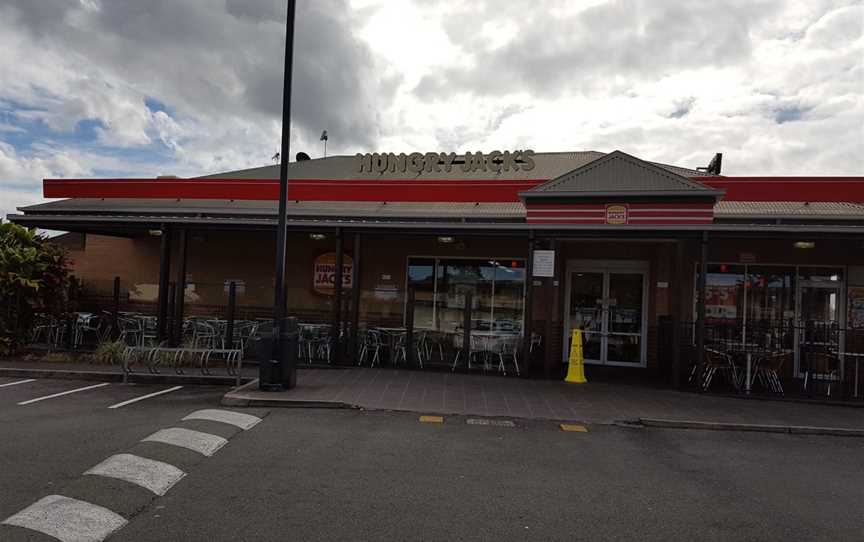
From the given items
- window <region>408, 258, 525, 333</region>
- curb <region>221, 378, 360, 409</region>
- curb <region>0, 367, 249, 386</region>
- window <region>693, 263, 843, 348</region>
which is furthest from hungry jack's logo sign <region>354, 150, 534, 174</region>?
Answer: curb <region>221, 378, 360, 409</region>

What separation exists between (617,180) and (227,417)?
8.62 meters

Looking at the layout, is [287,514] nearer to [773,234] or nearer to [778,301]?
[773,234]

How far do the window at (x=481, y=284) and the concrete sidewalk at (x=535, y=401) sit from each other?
2.87 meters

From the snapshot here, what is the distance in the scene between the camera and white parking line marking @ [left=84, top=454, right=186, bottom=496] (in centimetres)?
530

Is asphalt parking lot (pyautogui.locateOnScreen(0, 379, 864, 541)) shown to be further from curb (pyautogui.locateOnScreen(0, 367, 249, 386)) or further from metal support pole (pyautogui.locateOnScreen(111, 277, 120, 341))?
metal support pole (pyautogui.locateOnScreen(111, 277, 120, 341))

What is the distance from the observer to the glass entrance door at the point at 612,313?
14180mm

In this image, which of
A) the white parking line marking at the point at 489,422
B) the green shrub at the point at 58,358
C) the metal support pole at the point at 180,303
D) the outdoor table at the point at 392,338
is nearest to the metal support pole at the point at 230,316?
the metal support pole at the point at 180,303

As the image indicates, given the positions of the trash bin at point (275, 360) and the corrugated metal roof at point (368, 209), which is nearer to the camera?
the trash bin at point (275, 360)

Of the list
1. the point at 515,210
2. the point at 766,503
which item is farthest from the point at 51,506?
the point at 515,210

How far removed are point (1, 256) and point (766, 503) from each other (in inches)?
550

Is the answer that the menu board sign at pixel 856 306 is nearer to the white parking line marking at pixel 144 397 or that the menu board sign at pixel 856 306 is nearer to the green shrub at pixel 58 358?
the white parking line marking at pixel 144 397

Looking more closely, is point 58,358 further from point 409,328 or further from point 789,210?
point 789,210

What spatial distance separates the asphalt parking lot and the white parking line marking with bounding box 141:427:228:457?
0.43ft

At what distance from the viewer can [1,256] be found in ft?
41.3
